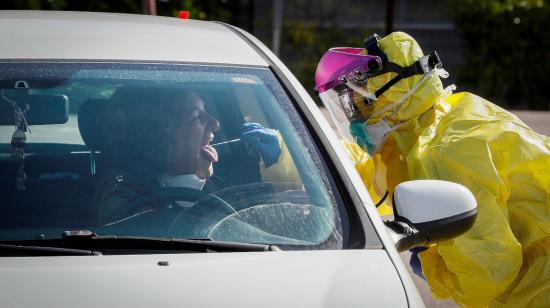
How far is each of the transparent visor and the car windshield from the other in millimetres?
941

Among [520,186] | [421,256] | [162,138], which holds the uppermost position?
[162,138]

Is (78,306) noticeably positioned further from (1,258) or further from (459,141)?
(459,141)

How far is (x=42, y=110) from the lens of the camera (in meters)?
3.45

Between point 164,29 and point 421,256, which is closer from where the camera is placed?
point 164,29

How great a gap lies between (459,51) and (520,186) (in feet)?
54.6

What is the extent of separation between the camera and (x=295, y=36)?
19.7m

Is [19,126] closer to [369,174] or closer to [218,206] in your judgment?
[218,206]

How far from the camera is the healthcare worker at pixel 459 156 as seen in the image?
12.0 feet

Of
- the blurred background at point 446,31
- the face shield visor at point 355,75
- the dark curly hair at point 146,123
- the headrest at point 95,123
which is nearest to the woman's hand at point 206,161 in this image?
the dark curly hair at point 146,123

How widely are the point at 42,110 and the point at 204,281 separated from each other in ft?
3.45

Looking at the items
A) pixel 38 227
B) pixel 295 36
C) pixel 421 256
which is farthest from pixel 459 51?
pixel 38 227

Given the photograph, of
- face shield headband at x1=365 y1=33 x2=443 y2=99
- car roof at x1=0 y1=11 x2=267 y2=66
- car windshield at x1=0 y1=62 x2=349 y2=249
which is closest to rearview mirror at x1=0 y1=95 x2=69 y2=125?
car windshield at x1=0 y1=62 x2=349 y2=249

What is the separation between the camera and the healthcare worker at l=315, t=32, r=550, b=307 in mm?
3664

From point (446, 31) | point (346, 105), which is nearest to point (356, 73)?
point (346, 105)
